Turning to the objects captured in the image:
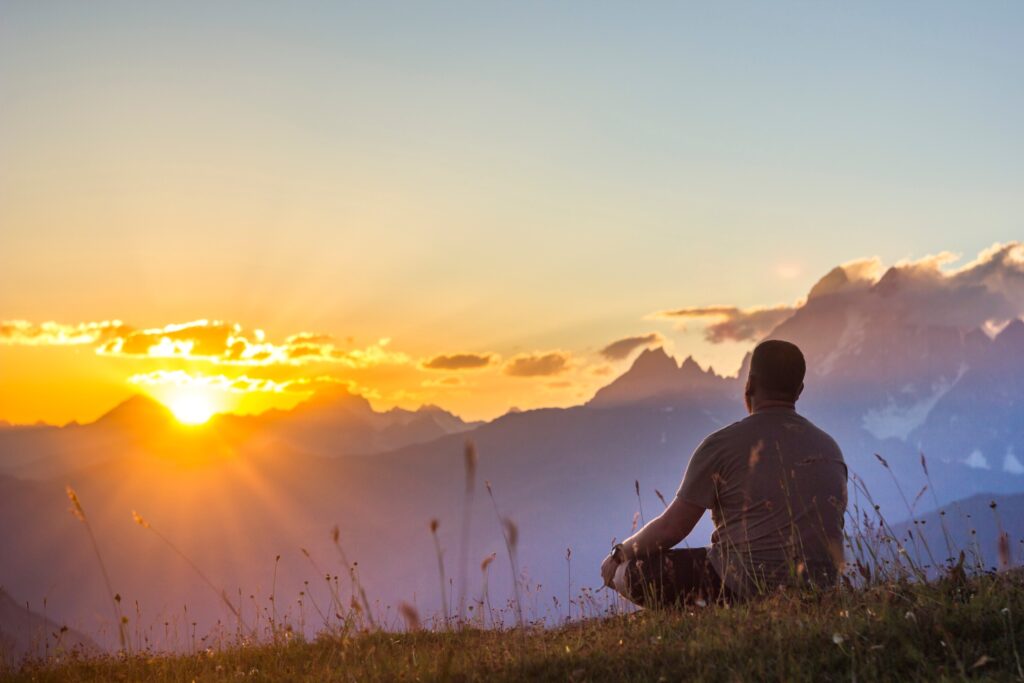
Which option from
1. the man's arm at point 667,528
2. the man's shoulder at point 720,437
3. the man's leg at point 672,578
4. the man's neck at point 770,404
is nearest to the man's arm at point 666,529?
the man's arm at point 667,528

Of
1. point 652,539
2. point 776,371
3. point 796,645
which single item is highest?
point 776,371

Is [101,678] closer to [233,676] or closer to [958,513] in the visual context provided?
[233,676]

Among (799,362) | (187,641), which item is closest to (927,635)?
(799,362)

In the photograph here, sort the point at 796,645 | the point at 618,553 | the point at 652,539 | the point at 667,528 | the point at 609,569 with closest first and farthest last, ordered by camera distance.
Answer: the point at 796,645, the point at 667,528, the point at 652,539, the point at 618,553, the point at 609,569

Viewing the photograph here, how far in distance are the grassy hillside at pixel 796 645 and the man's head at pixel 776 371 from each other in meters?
1.42

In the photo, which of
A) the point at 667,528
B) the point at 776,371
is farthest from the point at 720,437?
the point at 667,528

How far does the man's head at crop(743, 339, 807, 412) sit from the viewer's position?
6.77 meters

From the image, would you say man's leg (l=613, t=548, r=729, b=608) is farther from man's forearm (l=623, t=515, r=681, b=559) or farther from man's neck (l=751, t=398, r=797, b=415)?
man's neck (l=751, t=398, r=797, b=415)

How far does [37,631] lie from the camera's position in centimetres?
1195

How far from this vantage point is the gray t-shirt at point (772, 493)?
6715mm

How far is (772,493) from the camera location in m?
6.80

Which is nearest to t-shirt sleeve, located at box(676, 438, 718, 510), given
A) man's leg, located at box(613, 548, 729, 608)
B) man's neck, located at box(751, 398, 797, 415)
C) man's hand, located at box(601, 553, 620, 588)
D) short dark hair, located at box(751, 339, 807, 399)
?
man's neck, located at box(751, 398, 797, 415)

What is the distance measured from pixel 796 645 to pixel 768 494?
1.36 meters

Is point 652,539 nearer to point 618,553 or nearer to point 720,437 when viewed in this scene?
point 618,553
